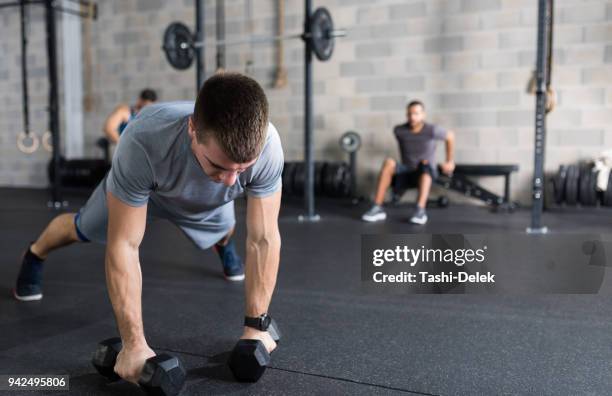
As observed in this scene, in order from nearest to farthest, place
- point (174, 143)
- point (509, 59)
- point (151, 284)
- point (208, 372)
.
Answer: point (174, 143)
point (208, 372)
point (151, 284)
point (509, 59)

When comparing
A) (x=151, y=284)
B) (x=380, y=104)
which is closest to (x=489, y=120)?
(x=380, y=104)

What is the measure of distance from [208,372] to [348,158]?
421cm

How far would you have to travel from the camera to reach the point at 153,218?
5.73 feet

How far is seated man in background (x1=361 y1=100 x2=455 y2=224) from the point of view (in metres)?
4.29

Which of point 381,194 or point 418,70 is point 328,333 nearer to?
point 381,194

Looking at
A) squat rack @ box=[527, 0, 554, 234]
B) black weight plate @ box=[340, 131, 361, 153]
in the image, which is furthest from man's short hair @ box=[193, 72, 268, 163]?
black weight plate @ box=[340, 131, 361, 153]

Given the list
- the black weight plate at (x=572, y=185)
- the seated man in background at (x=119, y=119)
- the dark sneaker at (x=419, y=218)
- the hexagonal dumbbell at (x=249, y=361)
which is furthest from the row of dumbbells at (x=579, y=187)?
the hexagonal dumbbell at (x=249, y=361)

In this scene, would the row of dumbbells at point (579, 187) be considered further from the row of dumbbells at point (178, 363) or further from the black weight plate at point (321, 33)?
the row of dumbbells at point (178, 363)

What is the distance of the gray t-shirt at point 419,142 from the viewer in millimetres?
4367

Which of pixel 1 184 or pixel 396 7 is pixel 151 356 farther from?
pixel 1 184

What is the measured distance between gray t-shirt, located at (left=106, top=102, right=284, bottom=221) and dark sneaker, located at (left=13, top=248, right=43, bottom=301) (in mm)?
900

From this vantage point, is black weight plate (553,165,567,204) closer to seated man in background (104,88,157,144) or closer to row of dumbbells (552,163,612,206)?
row of dumbbells (552,163,612,206)

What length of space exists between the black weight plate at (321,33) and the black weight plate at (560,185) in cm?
211

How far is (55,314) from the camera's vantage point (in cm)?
188
